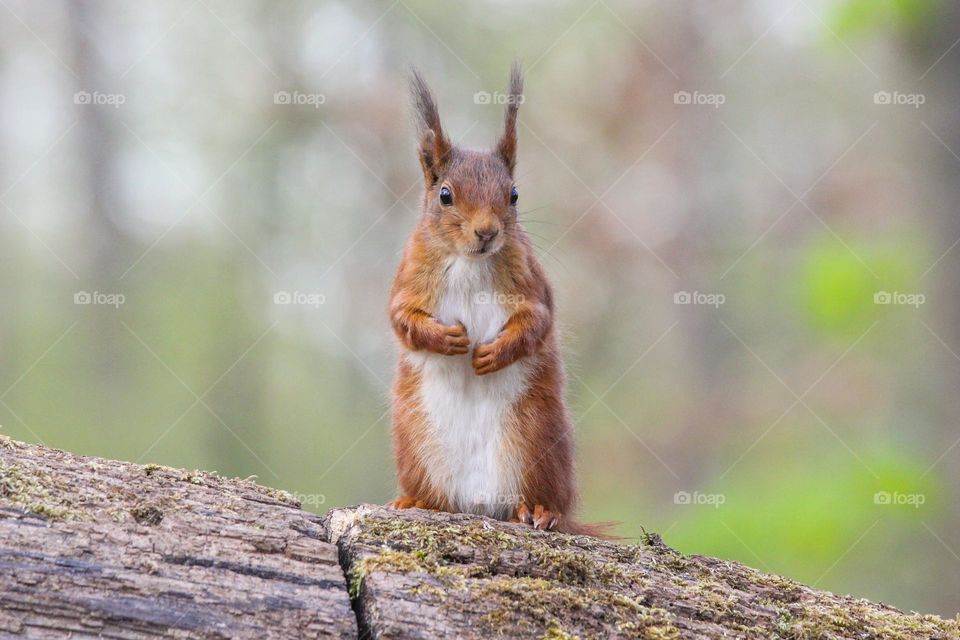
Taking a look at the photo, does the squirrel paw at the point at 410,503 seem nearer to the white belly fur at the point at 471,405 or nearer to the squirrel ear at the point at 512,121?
the white belly fur at the point at 471,405

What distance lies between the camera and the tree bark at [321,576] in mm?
2459

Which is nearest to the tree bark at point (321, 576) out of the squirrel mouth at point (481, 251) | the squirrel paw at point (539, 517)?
the squirrel paw at point (539, 517)

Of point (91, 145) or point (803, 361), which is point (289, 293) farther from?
point (803, 361)

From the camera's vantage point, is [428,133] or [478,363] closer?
[478,363]

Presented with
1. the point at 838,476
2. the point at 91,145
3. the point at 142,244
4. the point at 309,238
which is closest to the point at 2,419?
the point at 142,244

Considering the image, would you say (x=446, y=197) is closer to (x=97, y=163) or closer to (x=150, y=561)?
(x=150, y=561)

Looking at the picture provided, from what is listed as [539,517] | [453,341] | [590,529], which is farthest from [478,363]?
[590,529]

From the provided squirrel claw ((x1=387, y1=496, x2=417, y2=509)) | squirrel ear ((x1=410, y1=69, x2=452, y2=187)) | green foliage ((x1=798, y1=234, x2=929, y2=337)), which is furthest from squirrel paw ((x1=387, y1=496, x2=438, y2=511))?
green foliage ((x1=798, y1=234, x2=929, y2=337))

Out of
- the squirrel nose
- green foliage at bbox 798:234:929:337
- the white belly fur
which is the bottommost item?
the white belly fur

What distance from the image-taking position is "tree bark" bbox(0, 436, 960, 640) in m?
2.46

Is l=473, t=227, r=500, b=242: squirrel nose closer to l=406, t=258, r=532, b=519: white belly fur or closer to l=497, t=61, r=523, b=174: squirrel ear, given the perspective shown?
l=406, t=258, r=532, b=519: white belly fur

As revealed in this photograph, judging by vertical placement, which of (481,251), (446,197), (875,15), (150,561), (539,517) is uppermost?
(875,15)

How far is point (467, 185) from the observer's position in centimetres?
413

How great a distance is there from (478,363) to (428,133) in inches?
43.6
